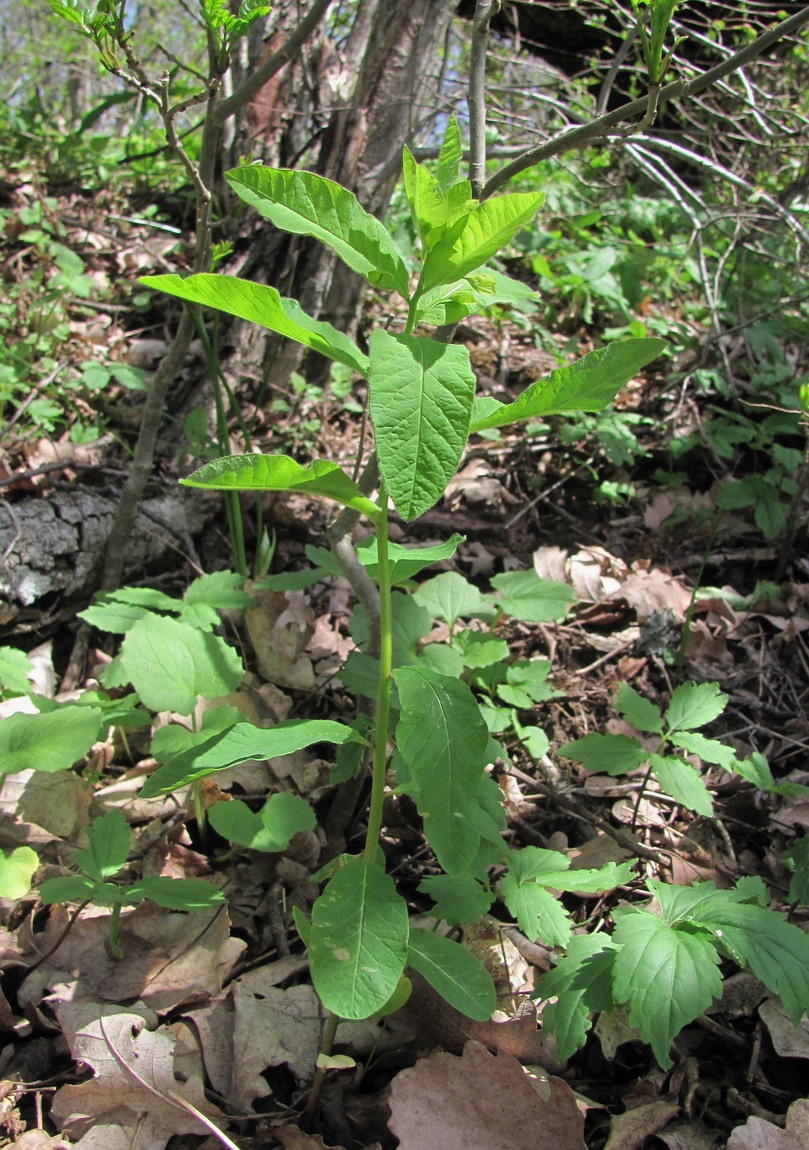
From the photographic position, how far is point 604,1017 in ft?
5.11

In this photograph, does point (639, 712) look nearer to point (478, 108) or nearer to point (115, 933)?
point (115, 933)

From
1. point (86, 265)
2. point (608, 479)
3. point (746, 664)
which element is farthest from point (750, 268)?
point (86, 265)

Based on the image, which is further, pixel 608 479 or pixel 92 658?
pixel 608 479

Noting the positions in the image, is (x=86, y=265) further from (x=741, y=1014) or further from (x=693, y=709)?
(x=741, y=1014)

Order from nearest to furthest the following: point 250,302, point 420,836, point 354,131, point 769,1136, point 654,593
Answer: point 250,302 < point 769,1136 < point 420,836 < point 654,593 < point 354,131

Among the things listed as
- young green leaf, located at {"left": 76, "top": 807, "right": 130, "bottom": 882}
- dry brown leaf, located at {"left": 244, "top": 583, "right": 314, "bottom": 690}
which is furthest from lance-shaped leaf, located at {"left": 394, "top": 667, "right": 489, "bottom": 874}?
dry brown leaf, located at {"left": 244, "top": 583, "right": 314, "bottom": 690}

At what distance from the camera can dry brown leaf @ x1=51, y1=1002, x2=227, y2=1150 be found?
138 centimetres

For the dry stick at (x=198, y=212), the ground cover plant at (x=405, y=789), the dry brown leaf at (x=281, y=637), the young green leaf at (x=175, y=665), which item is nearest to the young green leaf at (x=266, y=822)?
the ground cover plant at (x=405, y=789)

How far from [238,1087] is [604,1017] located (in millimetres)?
731

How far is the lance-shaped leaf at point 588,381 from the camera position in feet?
3.49

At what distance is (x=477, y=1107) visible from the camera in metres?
1.36

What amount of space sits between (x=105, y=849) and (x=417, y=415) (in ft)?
3.80

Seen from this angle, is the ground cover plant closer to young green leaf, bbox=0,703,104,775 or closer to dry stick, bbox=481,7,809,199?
young green leaf, bbox=0,703,104,775

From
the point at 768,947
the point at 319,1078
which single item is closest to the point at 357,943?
the point at 319,1078
